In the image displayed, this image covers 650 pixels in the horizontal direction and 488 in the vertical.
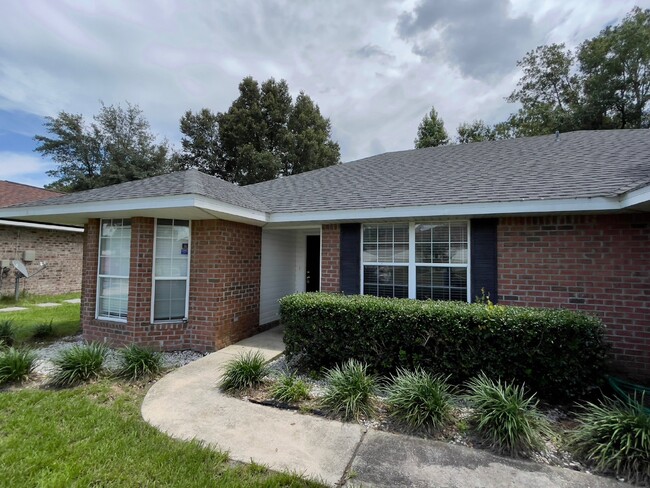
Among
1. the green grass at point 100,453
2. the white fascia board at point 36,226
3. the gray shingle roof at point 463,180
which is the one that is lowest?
the green grass at point 100,453

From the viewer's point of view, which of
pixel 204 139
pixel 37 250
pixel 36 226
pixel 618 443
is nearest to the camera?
pixel 618 443

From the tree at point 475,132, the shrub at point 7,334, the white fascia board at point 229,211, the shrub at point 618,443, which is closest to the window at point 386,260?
the white fascia board at point 229,211

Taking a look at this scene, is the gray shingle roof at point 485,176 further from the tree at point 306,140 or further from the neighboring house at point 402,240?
the tree at point 306,140

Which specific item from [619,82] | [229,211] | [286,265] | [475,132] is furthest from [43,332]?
[619,82]

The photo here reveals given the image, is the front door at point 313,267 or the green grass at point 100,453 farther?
the front door at point 313,267

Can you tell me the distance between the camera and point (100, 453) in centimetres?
289

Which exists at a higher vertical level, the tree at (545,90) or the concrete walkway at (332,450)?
the tree at (545,90)

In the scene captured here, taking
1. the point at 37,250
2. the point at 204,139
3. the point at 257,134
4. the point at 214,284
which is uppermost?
the point at 257,134

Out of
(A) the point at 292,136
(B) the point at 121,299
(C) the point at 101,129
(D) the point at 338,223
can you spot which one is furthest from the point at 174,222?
(C) the point at 101,129

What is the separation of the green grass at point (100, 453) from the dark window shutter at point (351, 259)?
13.1 feet

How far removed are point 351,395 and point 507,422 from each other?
1.65m

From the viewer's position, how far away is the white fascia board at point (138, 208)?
516 cm

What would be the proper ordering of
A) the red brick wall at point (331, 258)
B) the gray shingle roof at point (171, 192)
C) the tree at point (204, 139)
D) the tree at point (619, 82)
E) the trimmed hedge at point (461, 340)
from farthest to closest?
the tree at point (204, 139) < the tree at point (619, 82) < the red brick wall at point (331, 258) < the gray shingle roof at point (171, 192) < the trimmed hedge at point (461, 340)

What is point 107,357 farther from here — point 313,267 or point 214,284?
point 313,267
